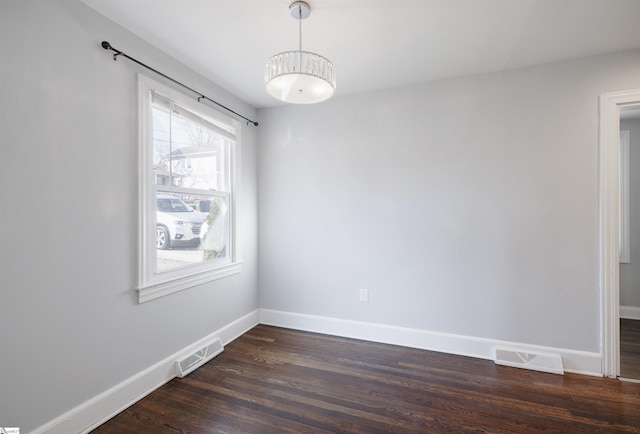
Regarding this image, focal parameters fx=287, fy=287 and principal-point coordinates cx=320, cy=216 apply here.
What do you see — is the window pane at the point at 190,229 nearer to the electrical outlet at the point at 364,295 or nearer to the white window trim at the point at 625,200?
the electrical outlet at the point at 364,295

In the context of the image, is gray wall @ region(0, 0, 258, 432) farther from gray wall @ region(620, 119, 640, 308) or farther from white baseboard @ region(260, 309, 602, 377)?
gray wall @ region(620, 119, 640, 308)

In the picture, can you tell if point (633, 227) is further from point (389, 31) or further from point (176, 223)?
point (176, 223)

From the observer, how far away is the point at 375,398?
2.00 meters

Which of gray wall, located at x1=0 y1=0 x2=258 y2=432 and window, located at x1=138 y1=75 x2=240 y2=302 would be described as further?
window, located at x1=138 y1=75 x2=240 y2=302

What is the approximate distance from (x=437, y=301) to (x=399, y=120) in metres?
1.78

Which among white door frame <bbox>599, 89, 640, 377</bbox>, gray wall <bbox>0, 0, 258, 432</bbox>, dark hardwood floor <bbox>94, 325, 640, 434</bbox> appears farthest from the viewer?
white door frame <bbox>599, 89, 640, 377</bbox>

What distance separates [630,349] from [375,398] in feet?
8.30

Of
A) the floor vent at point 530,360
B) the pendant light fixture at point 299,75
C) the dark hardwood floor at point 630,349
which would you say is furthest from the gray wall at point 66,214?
the dark hardwood floor at point 630,349

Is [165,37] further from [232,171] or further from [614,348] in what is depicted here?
[614,348]

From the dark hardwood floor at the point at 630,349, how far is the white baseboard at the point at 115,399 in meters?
3.52

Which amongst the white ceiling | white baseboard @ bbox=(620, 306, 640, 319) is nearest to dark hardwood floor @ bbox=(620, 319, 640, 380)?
white baseboard @ bbox=(620, 306, 640, 319)

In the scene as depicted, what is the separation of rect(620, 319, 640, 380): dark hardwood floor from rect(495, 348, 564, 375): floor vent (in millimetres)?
462

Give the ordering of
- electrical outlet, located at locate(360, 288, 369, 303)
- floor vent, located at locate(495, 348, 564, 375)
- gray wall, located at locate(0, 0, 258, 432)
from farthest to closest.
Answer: electrical outlet, located at locate(360, 288, 369, 303), floor vent, located at locate(495, 348, 564, 375), gray wall, located at locate(0, 0, 258, 432)

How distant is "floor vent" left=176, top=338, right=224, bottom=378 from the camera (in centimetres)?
229
